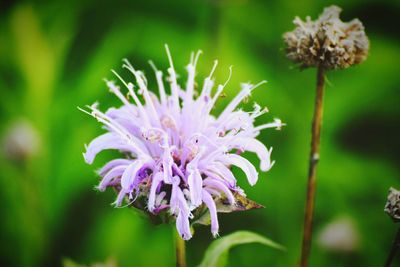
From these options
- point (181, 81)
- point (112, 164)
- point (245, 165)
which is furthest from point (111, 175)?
point (181, 81)

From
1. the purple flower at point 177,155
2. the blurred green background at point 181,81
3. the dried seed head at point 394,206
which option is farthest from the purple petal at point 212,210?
the blurred green background at point 181,81

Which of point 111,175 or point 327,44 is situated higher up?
point 327,44

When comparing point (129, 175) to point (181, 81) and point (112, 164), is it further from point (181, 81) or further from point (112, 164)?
point (181, 81)

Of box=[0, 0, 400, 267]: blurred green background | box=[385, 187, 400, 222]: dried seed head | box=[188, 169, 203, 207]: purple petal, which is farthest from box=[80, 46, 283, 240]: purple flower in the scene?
box=[0, 0, 400, 267]: blurred green background

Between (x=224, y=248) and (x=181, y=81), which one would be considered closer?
(x=224, y=248)

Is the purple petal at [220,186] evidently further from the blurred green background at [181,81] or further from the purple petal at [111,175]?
the blurred green background at [181,81]

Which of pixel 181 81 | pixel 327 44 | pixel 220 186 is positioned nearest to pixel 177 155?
pixel 220 186

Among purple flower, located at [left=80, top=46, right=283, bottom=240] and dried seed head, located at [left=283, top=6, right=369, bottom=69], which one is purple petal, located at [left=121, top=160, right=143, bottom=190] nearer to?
purple flower, located at [left=80, top=46, right=283, bottom=240]

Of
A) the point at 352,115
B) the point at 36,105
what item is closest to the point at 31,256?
the point at 36,105
